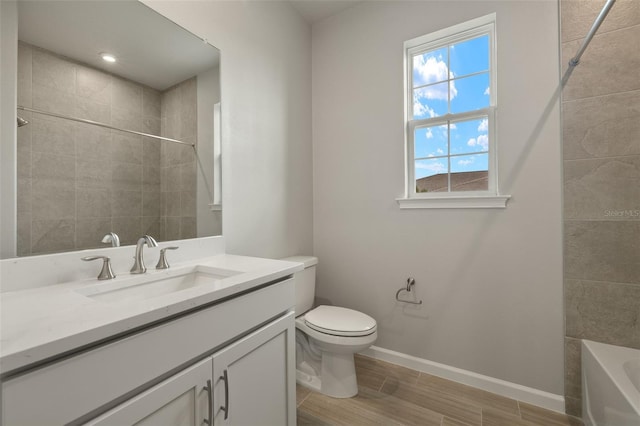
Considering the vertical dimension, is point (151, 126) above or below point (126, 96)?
below

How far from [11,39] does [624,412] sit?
2617 millimetres

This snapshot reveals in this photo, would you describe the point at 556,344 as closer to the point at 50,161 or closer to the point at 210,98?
the point at 210,98

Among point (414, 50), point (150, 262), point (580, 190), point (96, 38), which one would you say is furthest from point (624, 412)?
point (96, 38)

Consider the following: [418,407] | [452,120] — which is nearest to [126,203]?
[418,407]

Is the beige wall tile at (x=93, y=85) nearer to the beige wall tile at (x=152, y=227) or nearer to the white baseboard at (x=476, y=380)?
the beige wall tile at (x=152, y=227)

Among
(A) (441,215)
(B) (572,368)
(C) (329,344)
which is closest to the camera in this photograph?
(B) (572,368)

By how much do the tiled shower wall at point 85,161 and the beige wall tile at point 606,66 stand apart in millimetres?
2130

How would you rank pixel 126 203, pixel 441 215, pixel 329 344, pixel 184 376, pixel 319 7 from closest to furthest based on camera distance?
pixel 184 376 < pixel 126 203 < pixel 329 344 < pixel 441 215 < pixel 319 7

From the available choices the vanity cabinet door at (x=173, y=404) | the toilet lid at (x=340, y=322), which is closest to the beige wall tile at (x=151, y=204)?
the vanity cabinet door at (x=173, y=404)

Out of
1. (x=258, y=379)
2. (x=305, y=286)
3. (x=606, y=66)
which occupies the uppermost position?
(x=606, y=66)

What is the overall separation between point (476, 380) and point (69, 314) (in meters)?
2.11

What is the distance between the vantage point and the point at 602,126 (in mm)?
1438

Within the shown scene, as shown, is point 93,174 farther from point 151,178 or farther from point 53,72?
point 53,72

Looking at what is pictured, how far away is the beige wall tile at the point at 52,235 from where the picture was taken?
3.26 feet
